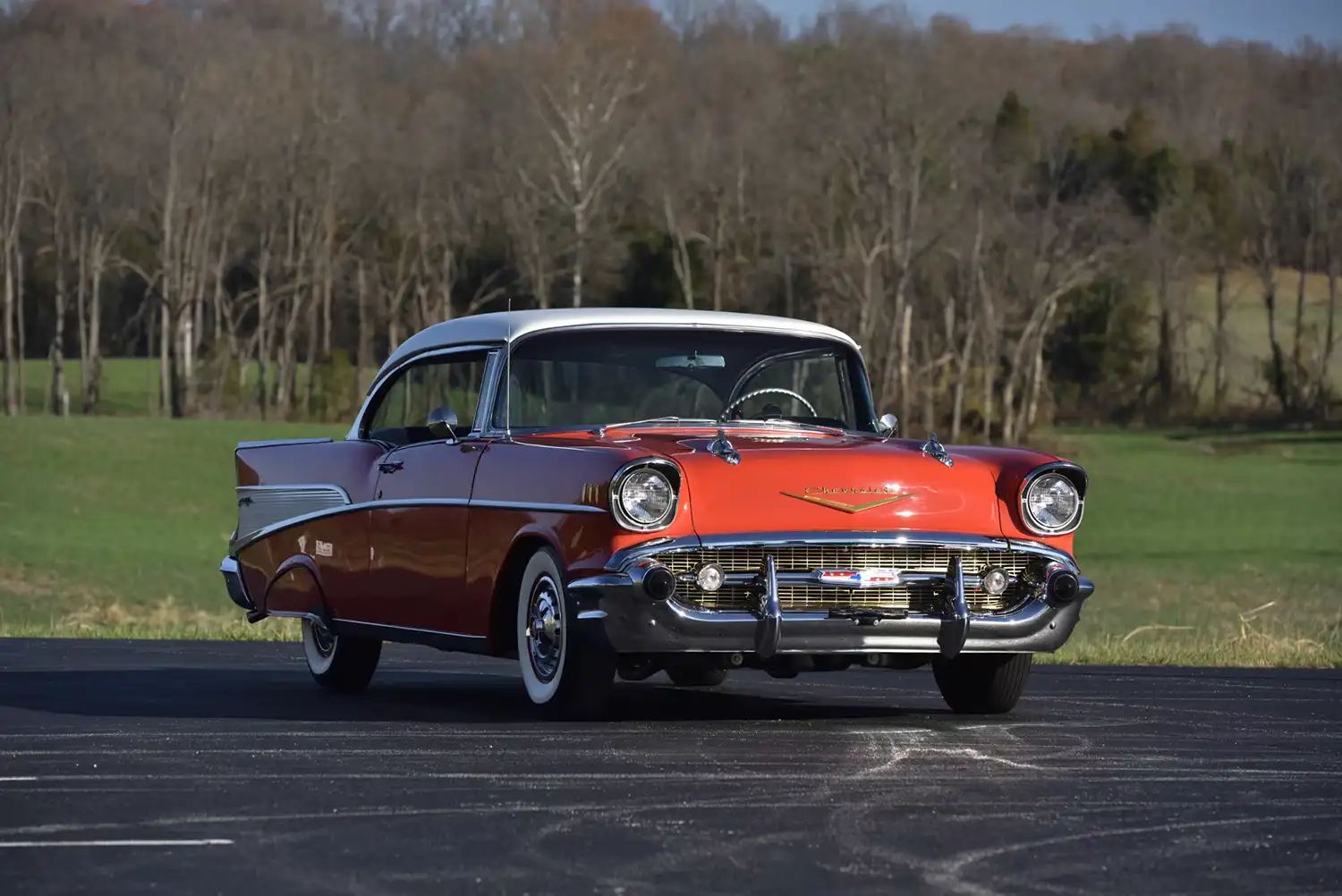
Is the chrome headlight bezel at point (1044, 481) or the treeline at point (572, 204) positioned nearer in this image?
the chrome headlight bezel at point (1044, 481)

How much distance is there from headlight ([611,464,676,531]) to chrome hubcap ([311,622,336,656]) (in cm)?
313

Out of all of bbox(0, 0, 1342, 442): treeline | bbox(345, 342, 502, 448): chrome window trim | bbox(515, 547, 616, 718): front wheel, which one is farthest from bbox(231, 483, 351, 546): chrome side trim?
bbox(0, 0, 1342, 442): treeline

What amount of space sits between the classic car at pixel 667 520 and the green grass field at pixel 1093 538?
6374mm

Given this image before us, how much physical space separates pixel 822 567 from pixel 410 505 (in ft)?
7.61

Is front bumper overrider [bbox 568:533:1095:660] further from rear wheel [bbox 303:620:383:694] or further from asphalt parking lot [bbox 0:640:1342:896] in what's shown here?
rear wheel [bbox 303:620:383:694]

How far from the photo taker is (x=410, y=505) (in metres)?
11.0

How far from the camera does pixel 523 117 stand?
283ft

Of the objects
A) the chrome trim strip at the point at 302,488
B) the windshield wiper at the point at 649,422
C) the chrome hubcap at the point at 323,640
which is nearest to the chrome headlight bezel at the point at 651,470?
the windshield wiper at the point at 649,422

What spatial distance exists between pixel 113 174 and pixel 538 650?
250ft

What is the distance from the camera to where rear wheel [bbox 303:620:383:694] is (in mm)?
12023

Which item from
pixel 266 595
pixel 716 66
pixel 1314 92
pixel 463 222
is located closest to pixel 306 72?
pixel 463 222

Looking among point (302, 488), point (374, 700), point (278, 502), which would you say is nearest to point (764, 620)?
point (374, 700)

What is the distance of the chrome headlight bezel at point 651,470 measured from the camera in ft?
30.9

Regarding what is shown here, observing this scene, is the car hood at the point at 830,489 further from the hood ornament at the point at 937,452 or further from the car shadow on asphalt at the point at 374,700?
the car shadow on asphalt at the point at 374,700
